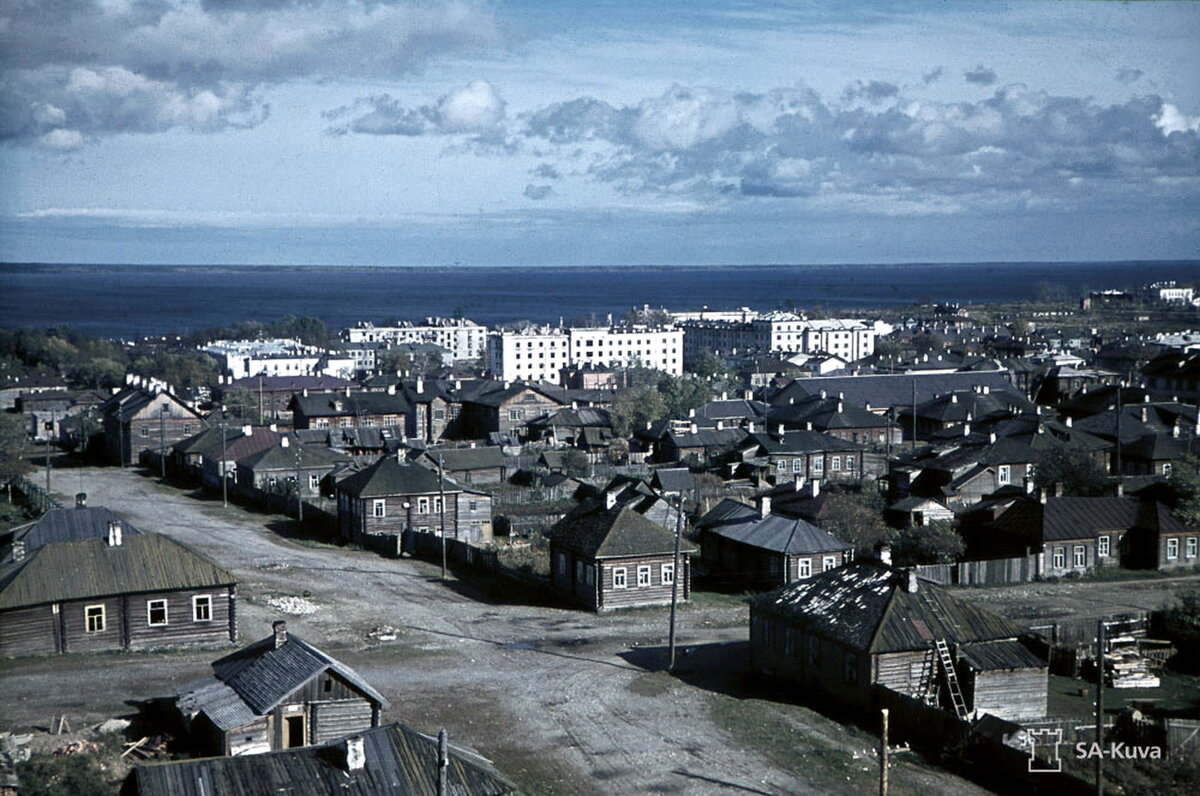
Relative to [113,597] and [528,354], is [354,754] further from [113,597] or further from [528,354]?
[528,354]

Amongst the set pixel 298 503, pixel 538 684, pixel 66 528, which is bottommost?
pixel 538 684

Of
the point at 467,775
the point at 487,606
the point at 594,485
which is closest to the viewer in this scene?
the point at 467,775

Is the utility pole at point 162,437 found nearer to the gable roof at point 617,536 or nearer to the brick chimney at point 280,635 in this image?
the gable roof at point 617,536

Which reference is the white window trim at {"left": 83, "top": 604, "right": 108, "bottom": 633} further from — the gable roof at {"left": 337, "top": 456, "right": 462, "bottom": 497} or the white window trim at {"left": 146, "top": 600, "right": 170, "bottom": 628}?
the gable roof at {"left": 337, "top": 456, "right": 462, "bottom": 497}

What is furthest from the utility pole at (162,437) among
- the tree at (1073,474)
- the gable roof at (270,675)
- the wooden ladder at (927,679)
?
the wooden ladder at (927,679)

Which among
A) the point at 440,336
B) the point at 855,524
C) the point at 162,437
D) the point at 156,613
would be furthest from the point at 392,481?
the point at 440,336

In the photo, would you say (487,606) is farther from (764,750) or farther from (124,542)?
(764,750)

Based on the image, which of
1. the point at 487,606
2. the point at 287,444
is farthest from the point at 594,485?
the point at 487,606
